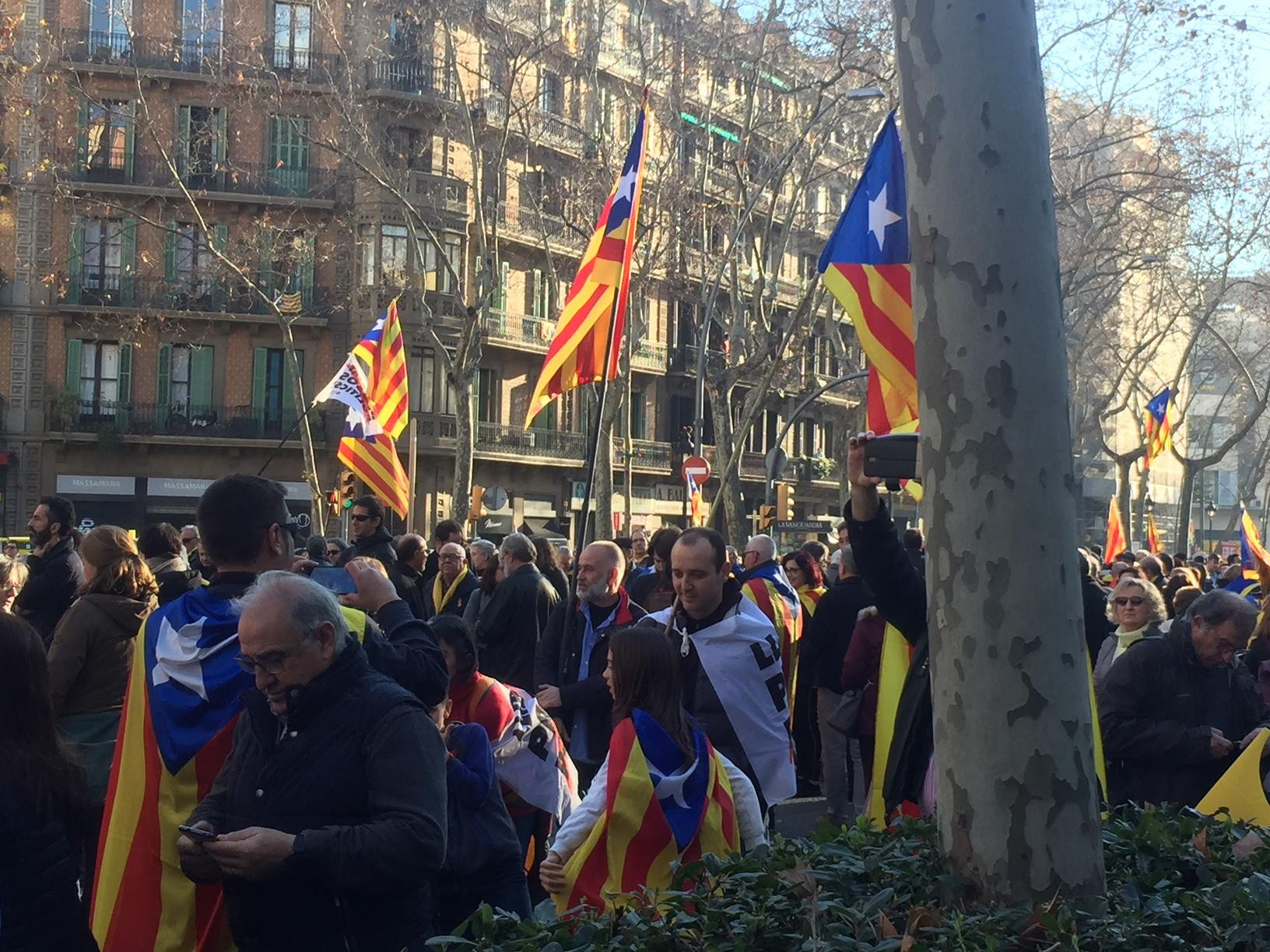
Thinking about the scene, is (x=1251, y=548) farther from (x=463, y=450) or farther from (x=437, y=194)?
(x=437, y=194)

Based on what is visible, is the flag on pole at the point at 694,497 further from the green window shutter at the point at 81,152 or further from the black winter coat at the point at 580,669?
the green window shutter at the point at 81,152

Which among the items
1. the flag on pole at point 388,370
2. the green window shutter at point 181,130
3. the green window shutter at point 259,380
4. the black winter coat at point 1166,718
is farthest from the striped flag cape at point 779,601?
the green window shutter at point 259,380

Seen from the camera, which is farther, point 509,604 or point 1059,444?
point 509,604

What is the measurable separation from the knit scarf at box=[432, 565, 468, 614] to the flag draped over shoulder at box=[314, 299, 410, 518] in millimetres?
3742

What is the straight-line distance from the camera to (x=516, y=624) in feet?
32.7

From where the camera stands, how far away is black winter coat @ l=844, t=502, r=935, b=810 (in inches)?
187

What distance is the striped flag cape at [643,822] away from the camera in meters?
4.70

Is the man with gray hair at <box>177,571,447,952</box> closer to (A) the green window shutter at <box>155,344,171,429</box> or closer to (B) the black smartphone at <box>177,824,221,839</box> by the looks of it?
(B) the black smartphone at <box>177,824,221,839</box>

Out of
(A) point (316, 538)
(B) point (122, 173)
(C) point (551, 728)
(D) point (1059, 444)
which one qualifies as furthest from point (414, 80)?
(D) point (1059, 444)

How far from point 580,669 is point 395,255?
34.4 meters

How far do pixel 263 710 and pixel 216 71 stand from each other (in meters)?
33.4

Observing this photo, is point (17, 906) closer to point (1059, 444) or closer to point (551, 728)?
point (1059, 444)

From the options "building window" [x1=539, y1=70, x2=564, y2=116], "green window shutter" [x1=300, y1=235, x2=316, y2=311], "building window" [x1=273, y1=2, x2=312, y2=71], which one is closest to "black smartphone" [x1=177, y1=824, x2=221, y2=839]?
"building window" [x1=539, y1=70, x2=564, y2=116]

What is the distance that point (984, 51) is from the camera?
10.8 ft
